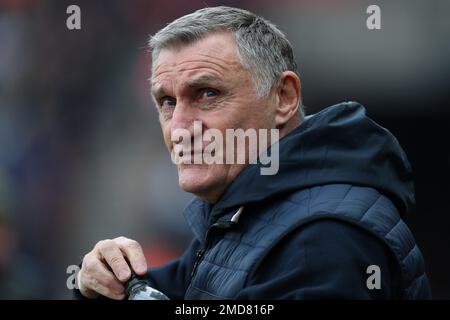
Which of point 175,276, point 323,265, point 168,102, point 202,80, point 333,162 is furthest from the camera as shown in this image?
point 175,276

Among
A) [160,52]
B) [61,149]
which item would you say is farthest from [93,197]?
[160,52]

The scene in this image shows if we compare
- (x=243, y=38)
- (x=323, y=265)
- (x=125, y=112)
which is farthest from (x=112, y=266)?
(x=125, y=112)

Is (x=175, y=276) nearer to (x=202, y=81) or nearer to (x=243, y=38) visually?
(x=202, y=81)

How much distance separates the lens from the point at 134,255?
2201 millimetres

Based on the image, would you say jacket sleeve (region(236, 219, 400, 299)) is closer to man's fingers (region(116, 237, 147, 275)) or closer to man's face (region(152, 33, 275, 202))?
man's fingers (region(116, 237, 147, 275))

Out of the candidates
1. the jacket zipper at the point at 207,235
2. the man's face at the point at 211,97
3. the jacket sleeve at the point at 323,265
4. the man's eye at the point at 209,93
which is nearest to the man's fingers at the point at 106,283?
the jacket zipper at the point at 207,235

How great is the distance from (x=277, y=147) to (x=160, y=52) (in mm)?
543

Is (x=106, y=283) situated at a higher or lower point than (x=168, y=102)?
lower

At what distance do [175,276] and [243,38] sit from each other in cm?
93

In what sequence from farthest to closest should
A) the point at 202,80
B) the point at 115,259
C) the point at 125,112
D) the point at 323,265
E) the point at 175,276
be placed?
the point at 125,112 → the point at 175,276 → the point at 202,80 → the point at 115,259 → the point at 323,265

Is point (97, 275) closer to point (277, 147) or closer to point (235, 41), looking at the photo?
point (277, 147)

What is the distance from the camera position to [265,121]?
2391 mm

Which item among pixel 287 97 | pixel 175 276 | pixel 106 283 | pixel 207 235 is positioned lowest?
pixel 175 276
